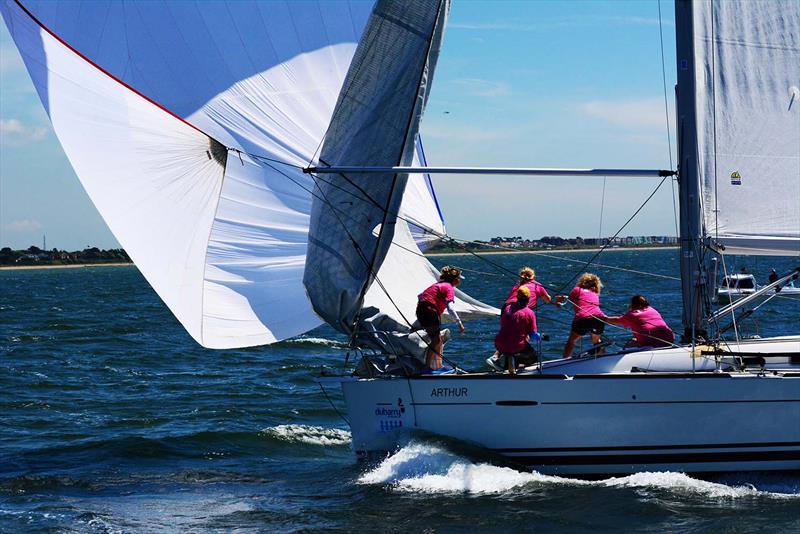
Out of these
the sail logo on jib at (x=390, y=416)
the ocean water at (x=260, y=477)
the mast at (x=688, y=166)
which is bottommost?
the ocean water at (x=260, y=477)

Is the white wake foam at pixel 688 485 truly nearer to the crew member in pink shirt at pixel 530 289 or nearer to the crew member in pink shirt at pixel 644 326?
the crew member in pink shirt at pixel 644 326

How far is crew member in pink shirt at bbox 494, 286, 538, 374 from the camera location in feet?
42.5

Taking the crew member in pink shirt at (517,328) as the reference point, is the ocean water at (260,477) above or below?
below

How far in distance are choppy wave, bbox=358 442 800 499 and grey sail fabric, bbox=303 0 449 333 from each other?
178 centimetres

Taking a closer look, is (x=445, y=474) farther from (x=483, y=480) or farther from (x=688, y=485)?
(x=688, y=485)

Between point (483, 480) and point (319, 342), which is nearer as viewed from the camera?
point (483, 480)

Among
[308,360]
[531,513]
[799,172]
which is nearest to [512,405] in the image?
[531,513]

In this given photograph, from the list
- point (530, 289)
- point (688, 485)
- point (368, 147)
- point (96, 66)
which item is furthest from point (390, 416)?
point (96, 66)

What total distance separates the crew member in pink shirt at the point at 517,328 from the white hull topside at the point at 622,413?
0.38 metres

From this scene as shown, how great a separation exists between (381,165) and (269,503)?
4100 millimetres

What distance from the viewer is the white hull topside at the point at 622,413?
1214 cm

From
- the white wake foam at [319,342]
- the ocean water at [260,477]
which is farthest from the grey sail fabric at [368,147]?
the white wake foam at [319,342]

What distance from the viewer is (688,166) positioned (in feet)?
41.6

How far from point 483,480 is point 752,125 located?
497cm
